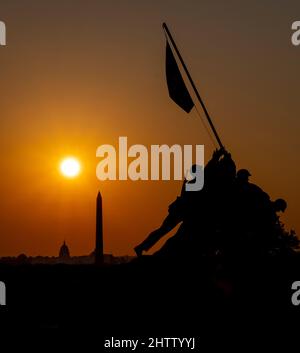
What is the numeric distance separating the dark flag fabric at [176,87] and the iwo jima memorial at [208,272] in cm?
207

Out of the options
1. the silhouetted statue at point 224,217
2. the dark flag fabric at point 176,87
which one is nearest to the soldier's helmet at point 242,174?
the silhouetted statue at point 224,217

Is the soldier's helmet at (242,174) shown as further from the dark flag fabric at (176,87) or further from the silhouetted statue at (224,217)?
the dark flag fabric at (176,87)

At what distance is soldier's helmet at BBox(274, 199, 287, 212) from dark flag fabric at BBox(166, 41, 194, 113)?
4.02 metres

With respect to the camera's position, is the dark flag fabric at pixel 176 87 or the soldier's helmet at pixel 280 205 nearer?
the soldier's helmet at pixel 280 205

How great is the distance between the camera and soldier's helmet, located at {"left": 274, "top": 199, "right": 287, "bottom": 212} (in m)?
27.7

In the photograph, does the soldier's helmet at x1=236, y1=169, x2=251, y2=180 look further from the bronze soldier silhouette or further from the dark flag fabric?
the dark flag fabric

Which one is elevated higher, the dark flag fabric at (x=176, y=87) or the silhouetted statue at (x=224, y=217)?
the dark flag fabric at (x=176, y=87)

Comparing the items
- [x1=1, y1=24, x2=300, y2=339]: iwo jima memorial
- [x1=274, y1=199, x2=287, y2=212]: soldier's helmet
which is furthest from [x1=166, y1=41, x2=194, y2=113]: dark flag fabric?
[x1=274, y1=199, x2=287, y2=212]: soldier's helmet

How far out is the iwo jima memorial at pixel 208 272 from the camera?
90.1 ft

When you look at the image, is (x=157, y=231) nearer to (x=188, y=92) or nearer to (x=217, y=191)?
(x=217, y=191)

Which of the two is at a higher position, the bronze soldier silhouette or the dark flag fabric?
the dark flag fabric

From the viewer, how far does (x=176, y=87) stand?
30375mm

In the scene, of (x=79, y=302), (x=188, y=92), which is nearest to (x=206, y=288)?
(x=79, y=302)

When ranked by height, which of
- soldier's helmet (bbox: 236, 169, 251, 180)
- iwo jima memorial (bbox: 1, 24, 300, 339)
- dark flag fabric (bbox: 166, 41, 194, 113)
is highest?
dark flag fabric (bbox: 166, 41, 194, 113)
